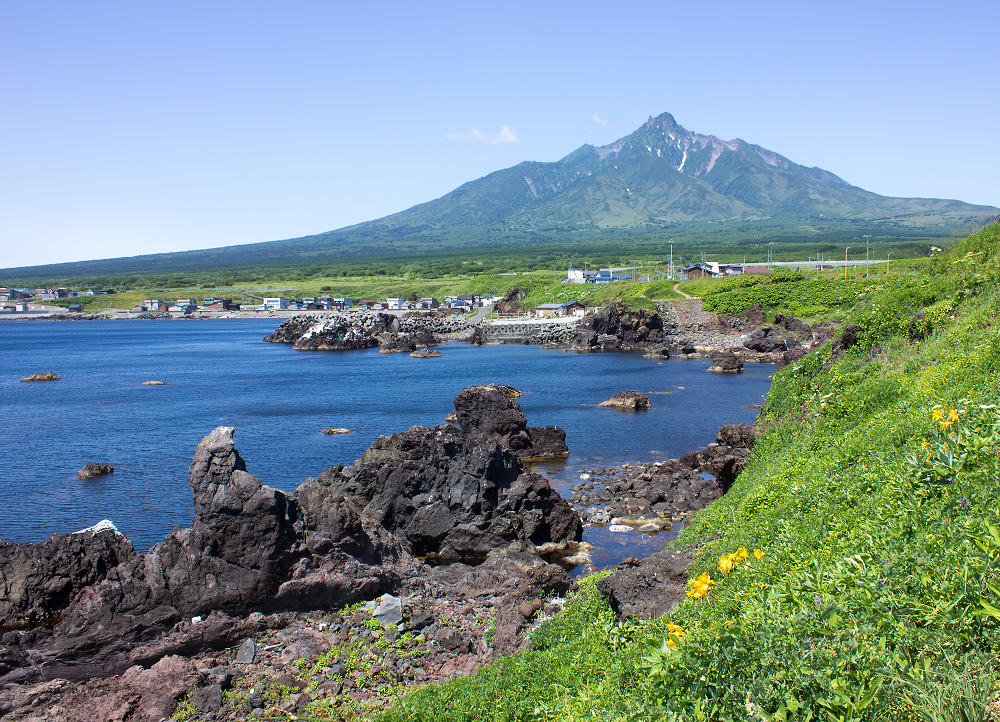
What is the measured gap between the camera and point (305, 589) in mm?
14617

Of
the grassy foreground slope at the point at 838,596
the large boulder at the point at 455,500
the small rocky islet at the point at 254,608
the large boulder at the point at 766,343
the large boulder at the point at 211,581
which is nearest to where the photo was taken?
the grassy foreground slope at the point at 838,596

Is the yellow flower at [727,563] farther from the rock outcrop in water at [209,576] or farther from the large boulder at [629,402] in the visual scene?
the large boulder at [629,402]

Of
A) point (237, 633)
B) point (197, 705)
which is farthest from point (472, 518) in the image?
point (197, 705)

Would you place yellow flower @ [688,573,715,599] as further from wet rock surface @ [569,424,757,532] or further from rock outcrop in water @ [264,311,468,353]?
rock outcrop in water @ [264,311,468,353]

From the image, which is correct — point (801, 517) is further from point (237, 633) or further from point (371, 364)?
point (371, 364)

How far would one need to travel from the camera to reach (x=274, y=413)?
49594 millimetres

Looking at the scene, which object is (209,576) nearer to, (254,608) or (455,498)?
(254,608)

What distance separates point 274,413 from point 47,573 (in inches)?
1402

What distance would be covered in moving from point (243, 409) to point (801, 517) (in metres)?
46.2

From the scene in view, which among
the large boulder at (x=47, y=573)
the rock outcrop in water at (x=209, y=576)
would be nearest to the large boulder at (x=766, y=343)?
the rock outcrop in water at (x=209, y=576)

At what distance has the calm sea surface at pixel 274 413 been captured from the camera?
29047 millimetres

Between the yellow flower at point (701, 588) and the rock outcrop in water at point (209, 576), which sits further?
the rock outcrop in water at point (209, 576)

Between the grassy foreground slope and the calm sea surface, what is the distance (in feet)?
27.9

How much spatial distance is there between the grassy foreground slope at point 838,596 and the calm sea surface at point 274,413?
849cm
